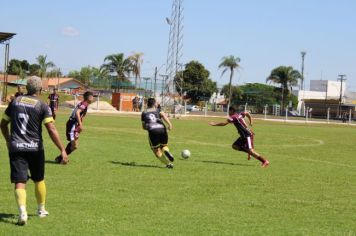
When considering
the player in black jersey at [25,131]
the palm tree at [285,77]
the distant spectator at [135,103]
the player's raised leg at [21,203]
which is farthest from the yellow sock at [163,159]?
the palm tree at [285,77]

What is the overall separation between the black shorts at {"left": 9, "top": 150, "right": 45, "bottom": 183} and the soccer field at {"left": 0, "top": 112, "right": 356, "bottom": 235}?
2.00ft

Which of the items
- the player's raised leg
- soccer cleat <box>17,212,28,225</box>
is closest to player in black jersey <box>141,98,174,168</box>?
the player's raised leg

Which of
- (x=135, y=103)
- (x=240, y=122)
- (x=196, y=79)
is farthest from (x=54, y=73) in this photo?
(x=240, y=122)

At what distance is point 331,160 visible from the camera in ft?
61.3

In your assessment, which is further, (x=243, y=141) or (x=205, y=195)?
(x=243, y=141)

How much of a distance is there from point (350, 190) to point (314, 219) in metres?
3.46

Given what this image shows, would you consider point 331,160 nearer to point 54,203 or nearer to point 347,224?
point 347,224

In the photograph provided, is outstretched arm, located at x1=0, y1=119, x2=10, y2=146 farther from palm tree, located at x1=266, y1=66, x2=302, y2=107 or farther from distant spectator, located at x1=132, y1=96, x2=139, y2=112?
palm tree, located at x1=266, y1=66, x2=302, y2=107

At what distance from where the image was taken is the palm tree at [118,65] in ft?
327

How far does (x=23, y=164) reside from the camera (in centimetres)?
777

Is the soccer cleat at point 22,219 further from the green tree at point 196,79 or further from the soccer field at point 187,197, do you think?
the green tree at point 196,79

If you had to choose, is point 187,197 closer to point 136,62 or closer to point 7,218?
point 7,218

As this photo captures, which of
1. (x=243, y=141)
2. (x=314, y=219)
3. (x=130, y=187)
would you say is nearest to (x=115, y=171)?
(x=130, y=187)

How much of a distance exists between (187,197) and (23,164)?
3.34m
